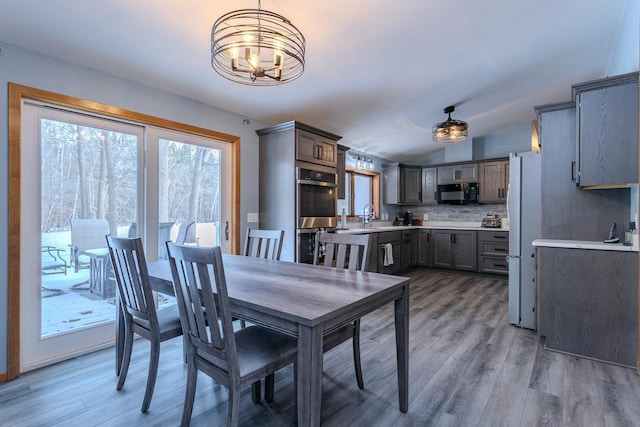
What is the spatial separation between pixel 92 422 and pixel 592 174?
3698 millimetres

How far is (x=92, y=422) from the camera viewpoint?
170cm

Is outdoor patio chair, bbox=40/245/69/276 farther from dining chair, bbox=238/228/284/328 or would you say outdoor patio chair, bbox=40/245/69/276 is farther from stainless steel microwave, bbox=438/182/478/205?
stainless steel microwave, bbox=438/182/478/205

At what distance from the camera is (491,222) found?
18.1 feet

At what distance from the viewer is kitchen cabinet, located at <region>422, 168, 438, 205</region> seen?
614cm

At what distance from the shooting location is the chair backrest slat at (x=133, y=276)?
1.73m

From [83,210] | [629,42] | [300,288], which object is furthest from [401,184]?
[83,210]

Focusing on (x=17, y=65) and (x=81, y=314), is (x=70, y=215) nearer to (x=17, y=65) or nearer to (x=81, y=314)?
(x=81, y=314)

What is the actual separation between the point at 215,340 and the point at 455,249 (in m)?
5.03

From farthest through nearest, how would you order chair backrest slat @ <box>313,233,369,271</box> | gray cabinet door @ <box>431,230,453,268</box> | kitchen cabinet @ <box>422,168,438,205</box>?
kitchen cabinet @ <box>422,168,438,205</box> → gray cabinet door @ <box>431,230,453,268</box> → chair backrest slat @ <box>313,233,369,271</box>

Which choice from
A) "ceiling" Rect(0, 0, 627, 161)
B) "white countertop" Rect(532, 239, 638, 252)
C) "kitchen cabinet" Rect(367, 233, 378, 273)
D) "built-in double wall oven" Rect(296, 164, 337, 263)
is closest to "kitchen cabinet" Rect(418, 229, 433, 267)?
"kitchen cabinet" Rect(367, 233, 378, 273)

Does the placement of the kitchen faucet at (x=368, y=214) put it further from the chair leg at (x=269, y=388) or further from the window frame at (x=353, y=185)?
the chair leg at (x=269, y=388)

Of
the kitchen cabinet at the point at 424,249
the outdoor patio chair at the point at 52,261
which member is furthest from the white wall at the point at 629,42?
the outdoor patio chair at the point at 52,261

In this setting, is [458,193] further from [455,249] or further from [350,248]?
[350,248]

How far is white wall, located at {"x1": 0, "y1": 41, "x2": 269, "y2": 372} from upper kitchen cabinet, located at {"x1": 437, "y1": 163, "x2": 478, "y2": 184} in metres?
3.91
